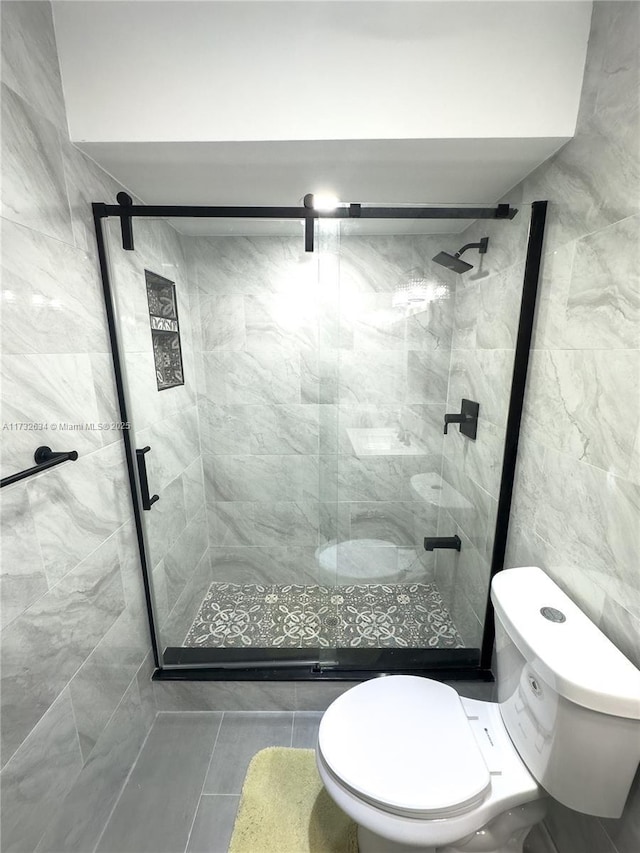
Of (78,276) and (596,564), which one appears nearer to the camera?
(596,564)

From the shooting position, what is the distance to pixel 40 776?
2.93ft

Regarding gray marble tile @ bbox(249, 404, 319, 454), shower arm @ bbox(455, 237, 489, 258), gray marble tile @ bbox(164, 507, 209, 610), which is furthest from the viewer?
gray marble tile @ bbox(249, 404, 319, 454)

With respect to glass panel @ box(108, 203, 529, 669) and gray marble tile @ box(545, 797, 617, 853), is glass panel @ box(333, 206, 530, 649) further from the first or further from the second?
gray marble tile @ box(545, 797, 617, 853)

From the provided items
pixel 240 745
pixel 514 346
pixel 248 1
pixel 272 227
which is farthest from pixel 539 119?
pixel 240 745

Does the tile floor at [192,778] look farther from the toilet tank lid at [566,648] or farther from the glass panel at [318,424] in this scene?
the toilet tank lid at [566,648]

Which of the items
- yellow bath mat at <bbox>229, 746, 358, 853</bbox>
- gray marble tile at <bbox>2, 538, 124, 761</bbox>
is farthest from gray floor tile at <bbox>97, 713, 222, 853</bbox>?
gray marble tile at <bbox>2, 538, 124, 761</bbox>

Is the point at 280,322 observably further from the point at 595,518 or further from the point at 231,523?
the point at 595,518

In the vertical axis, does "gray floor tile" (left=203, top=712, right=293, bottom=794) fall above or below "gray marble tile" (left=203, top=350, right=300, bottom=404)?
below

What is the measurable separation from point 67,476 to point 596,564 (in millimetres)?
1495

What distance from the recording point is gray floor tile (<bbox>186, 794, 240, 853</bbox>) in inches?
43.1

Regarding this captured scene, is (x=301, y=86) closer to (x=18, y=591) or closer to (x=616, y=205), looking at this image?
(x=616, y=205)

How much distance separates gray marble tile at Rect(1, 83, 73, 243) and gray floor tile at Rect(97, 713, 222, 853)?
6.07 feet

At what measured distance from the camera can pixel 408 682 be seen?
45.3 inches

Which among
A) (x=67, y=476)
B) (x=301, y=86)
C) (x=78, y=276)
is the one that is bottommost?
(x=67, y=476)
